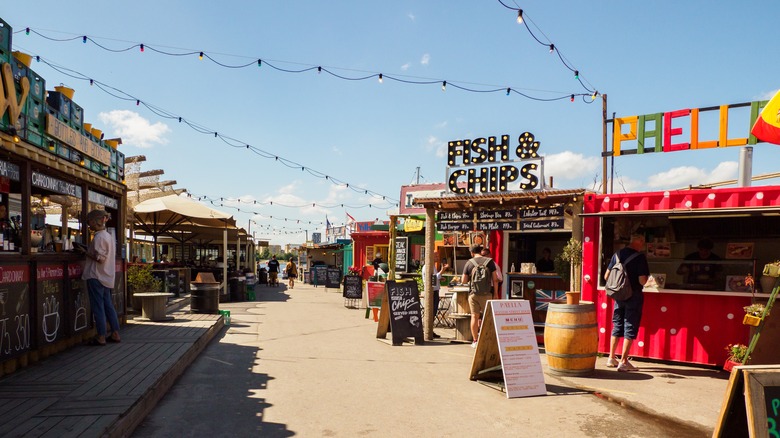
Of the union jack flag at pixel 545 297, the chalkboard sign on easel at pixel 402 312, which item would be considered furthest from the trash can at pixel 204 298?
the union jack flag at pixel 545 297

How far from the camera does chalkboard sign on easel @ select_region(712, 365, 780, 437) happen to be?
3160 mm

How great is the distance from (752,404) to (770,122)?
21.8 feet

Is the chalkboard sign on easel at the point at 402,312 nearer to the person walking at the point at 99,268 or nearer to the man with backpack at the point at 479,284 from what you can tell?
the man with backpack at the point at 479,284

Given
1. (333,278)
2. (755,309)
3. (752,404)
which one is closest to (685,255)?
(755,309)

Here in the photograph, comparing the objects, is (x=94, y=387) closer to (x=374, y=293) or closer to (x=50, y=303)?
(x=50, y=303)

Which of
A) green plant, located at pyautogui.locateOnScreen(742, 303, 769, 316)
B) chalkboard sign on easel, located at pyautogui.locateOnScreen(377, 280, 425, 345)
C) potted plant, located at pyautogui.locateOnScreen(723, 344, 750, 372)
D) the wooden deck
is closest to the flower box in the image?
green plant, located at pyautogui.locateOnScreen(742, 303, 769, 316)

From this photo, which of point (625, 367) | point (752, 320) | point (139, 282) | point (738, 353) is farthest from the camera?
point (139, 282)

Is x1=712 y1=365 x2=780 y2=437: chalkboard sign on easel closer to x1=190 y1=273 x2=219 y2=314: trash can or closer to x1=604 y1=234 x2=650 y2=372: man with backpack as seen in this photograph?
x1=604 y1=234 x2=650 y2=372: man with backpack

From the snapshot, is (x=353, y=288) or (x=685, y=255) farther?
(x=353, y=288)

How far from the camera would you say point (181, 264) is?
773 inches

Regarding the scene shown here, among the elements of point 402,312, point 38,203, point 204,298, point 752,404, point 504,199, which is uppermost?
point 504,199

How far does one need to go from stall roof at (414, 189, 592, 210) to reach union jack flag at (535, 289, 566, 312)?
68.1 inches

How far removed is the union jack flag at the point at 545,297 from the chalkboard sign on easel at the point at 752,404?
6760 millimetres

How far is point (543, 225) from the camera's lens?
9.37 metres
